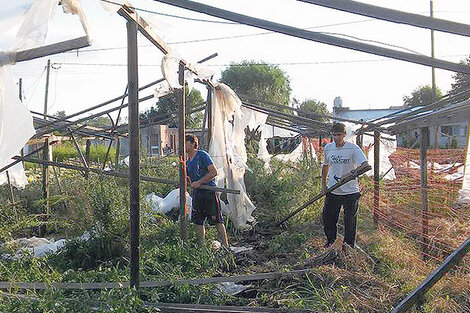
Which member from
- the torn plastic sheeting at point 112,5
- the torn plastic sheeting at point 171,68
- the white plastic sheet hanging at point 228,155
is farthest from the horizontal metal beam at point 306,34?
the white plastic sheet hanging at point 228,155

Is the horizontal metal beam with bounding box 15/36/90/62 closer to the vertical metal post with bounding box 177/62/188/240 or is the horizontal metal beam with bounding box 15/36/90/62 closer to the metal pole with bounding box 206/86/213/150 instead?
the vertical metal post with bounding box 177/62/188/240

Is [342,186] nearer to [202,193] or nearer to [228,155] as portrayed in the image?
[202,193]

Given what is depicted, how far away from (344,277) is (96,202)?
3.06 m

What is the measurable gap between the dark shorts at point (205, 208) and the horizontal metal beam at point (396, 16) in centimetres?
418

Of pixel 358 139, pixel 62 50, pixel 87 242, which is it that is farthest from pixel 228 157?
pixel 358 139

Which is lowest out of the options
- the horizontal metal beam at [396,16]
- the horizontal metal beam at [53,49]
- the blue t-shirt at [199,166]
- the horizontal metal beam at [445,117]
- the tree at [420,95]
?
the blue t-shirt at [199,166]

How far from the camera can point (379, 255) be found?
5.86 meters

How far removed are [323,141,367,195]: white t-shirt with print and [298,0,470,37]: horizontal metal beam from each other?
3677 millimetres

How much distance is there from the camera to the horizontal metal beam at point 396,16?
8.33 ft

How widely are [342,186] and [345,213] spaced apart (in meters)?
0.36

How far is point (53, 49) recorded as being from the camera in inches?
160

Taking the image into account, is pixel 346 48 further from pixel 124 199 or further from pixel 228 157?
pixel 228 157

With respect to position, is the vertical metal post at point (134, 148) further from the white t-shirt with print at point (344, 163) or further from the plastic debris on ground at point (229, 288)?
the white t-shirt with print at point (344, 163)

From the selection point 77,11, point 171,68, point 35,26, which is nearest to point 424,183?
point 171,68
